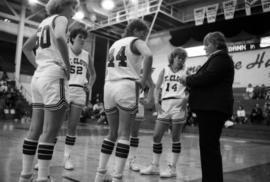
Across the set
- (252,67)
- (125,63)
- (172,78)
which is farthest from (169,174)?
(252,67)

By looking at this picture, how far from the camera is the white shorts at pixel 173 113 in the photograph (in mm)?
3805

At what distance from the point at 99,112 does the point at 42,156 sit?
1527 centimetres

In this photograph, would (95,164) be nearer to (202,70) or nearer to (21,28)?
(202,70)

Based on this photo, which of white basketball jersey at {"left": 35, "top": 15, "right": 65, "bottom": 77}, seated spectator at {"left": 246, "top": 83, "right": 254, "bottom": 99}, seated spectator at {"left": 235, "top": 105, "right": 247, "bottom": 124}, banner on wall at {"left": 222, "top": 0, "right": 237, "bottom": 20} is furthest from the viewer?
banner on wall at {"left": 222, "top": 0, "right": 237, "bottom": 20}

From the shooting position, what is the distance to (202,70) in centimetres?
280

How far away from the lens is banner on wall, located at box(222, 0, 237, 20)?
642 inches

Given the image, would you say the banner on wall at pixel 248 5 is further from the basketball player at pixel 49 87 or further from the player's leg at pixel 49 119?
the player's leg at pixel 49 119

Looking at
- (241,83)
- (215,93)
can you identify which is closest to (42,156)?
(215,93)

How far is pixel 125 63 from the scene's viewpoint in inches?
112

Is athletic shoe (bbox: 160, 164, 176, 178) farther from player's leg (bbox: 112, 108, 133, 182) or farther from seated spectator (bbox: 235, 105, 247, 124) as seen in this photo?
seated spectator (bbox: 235, 105, 247, 124)

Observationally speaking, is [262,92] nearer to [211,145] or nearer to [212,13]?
[212,13]

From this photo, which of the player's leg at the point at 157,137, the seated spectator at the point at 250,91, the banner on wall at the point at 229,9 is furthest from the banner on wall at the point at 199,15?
the player's leg at the point at 157,137

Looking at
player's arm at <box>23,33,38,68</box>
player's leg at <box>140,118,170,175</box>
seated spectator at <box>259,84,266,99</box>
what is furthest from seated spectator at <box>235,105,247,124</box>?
player's arm at <box>23,33,38,68</box>

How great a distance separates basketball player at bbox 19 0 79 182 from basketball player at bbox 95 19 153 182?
1.72 feet
